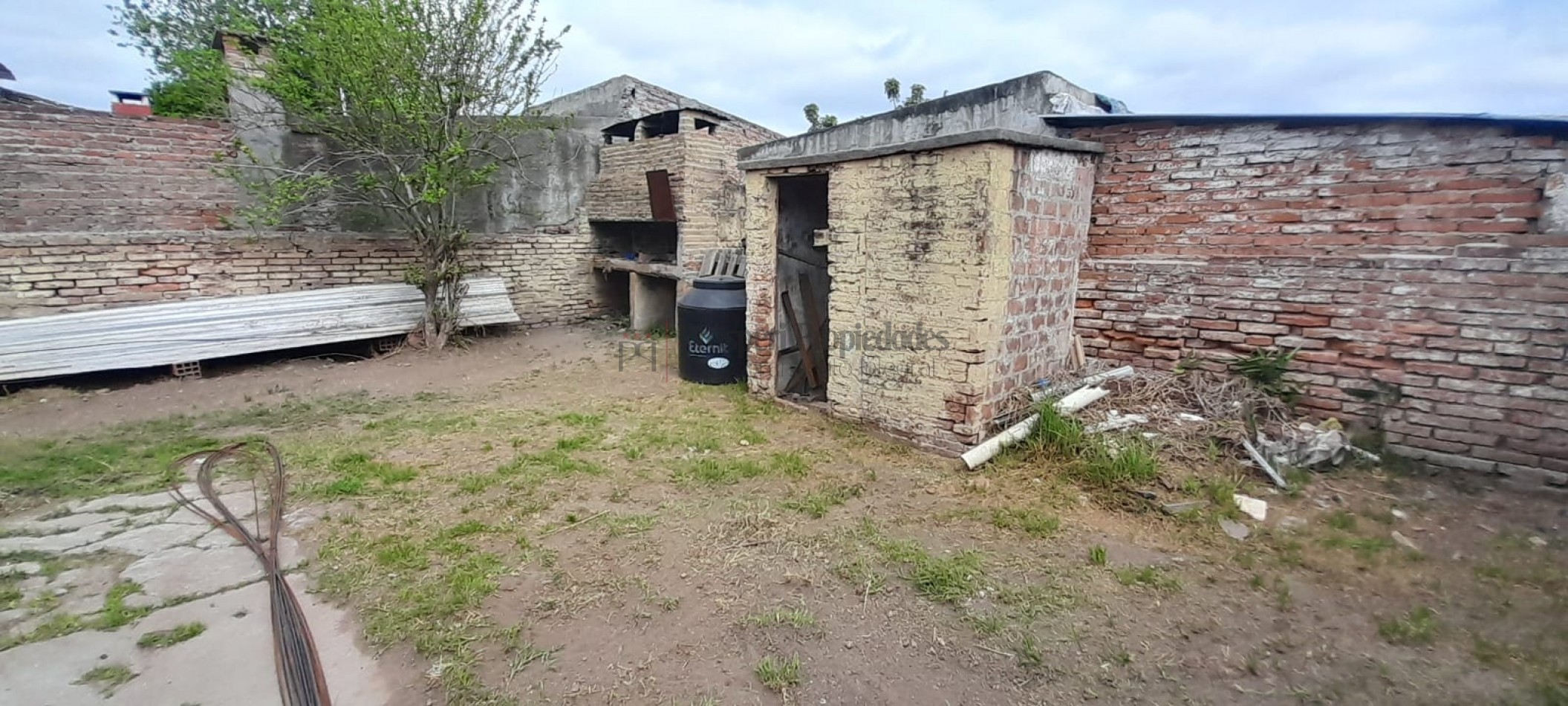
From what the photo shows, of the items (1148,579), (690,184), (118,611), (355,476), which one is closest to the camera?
(118,611)

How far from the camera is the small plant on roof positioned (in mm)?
4090

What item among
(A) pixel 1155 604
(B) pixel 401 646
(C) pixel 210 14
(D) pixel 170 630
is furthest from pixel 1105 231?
(C) pixel 210 14

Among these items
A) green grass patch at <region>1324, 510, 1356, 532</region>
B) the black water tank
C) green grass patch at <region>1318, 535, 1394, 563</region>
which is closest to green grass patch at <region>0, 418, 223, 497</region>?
the black water tank

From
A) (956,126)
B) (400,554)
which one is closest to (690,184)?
(956,126)

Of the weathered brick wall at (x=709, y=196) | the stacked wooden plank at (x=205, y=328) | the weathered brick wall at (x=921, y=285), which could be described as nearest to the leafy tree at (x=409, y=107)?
the stacked wooden plank at (x=205, y=328)

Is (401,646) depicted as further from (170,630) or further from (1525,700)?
(1525,700)

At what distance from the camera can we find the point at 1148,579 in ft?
9.14

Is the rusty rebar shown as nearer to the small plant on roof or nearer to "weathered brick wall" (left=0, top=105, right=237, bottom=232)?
"weathered brick wall" (left=0, top=105, right=237, bottom=232)

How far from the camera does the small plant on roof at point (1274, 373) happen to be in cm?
409

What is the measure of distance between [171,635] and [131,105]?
9386 millimetres

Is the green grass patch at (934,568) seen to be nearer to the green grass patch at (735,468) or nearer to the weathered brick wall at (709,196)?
the green grass patch at (735,468)

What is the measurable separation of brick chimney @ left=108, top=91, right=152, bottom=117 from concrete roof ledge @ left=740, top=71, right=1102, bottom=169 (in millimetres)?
8279

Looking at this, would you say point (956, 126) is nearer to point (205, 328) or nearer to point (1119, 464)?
point (1119, 464)

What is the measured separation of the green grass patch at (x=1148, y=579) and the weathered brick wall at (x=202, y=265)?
825 centimetres
